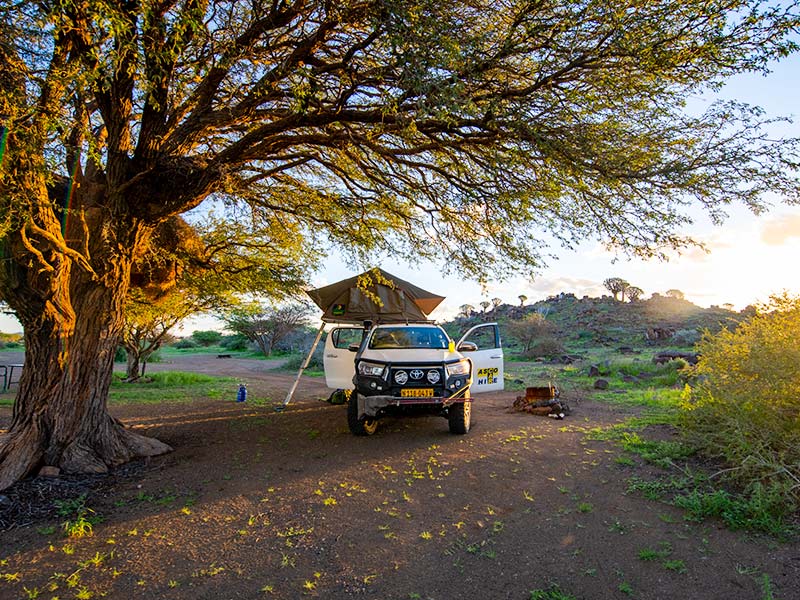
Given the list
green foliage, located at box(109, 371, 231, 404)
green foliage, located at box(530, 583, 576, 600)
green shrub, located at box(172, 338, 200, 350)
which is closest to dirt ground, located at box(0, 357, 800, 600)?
green foliage, located at box(530, 583, 576, 600)

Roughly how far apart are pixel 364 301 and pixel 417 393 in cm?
454

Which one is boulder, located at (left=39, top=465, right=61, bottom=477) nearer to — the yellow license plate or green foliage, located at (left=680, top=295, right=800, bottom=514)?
the yellow license plate

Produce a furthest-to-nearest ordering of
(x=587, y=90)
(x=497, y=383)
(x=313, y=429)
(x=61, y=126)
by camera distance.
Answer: (x=497, y=383) → (x=313, y=429) → (x=587, y=90) → (x=61, y=126)

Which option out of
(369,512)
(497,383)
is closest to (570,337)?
(497,383)

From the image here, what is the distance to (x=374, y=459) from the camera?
681cm

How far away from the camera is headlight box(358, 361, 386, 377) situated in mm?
7613

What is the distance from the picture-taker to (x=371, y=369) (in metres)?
7.70

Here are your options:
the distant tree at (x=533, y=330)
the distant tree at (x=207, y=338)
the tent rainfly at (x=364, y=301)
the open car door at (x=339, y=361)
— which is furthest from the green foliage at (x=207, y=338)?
the open car door at (x=339, y=361)

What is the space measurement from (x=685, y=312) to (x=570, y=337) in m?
13.3

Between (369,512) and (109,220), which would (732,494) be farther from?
(109,220)

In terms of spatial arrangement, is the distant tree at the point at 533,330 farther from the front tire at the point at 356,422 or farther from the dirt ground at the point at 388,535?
the dirt ground at the point at 388,535

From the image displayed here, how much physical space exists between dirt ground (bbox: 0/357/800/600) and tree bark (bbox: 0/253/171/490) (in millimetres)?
623

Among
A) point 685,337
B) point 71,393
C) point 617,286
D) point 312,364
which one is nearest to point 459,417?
point 71,393

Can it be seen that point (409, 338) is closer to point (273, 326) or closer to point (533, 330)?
point (533, 330)
